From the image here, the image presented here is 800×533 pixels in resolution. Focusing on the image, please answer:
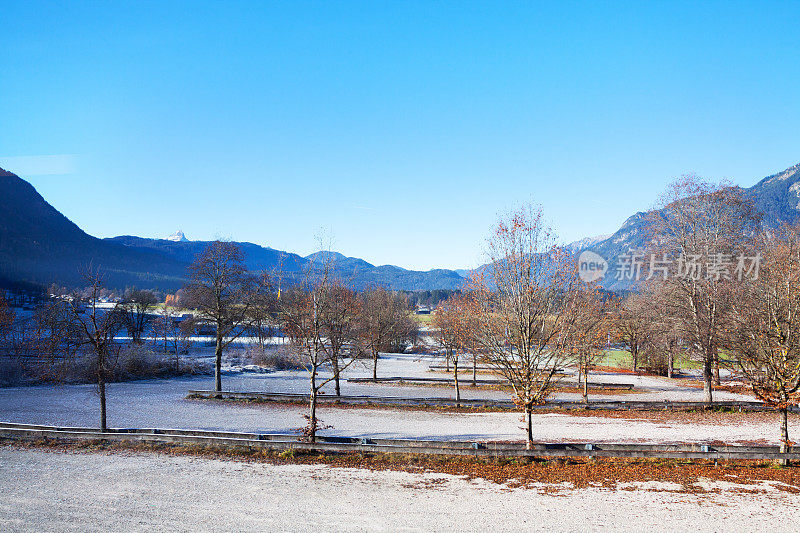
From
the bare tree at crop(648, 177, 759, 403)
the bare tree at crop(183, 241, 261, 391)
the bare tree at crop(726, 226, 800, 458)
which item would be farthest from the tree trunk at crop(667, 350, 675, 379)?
the bare tree at crop(183, 241, 261, 391)

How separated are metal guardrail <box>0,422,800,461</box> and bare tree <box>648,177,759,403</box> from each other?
15.4 metres

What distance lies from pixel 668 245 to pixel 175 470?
101 ft

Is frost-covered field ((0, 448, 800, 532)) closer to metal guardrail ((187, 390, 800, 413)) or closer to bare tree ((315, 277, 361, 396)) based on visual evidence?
bare tree ((315, 277, 361, 396))

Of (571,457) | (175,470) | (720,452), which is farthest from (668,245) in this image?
(175,470)

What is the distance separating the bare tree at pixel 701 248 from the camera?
28.6 metres

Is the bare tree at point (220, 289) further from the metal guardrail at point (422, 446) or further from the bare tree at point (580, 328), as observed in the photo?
the bare tree at point (580, 328)

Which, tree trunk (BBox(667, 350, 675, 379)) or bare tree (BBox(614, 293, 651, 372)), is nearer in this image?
bare tree (BBox(614, 293, 651, 372))

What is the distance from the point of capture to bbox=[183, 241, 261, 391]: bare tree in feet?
99.4

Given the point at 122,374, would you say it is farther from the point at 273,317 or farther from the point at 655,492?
the point at 655,492

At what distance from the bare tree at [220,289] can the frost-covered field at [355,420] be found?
17.9ft

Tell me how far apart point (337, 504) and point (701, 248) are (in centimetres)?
2842

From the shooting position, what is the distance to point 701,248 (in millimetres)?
29328

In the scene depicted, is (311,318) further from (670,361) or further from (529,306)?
(670,361)

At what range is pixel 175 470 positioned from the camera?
1370cm
